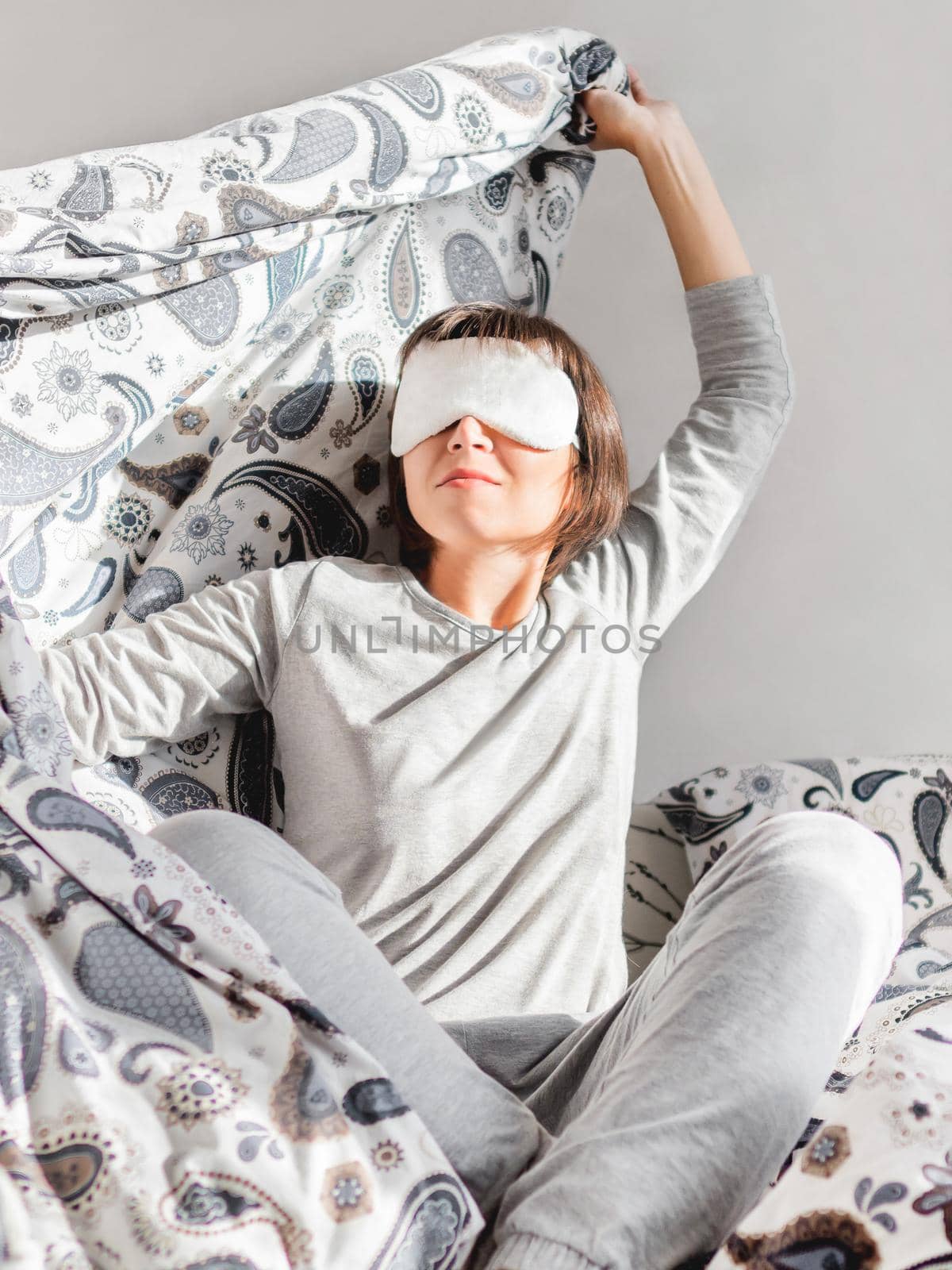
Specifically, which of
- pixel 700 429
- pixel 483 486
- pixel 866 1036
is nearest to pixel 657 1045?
pixel 866 1036

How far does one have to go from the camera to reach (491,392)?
0.93 metres

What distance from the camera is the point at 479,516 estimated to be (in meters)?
0.94

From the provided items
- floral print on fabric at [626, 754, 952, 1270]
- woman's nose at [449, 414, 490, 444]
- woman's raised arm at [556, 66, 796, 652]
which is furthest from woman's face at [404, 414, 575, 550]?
floral print on fabric at [626, 754, 952, 1270]

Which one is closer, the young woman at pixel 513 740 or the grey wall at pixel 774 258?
the young woman at pixel 513 740

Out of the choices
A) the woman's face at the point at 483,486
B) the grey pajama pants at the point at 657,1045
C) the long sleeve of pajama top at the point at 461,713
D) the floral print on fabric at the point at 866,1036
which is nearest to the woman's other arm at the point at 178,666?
the long sleeve of pajama top at the point at 461,713

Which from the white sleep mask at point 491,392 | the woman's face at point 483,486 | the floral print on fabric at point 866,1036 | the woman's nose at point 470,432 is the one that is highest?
the white sleep mask at point 491,392

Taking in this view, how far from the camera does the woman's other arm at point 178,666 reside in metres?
0.89

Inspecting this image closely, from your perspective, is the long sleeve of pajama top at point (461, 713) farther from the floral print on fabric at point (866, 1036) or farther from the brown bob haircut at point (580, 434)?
the floral print on fabric at point (866, 1036)

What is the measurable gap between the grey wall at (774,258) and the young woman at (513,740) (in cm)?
13

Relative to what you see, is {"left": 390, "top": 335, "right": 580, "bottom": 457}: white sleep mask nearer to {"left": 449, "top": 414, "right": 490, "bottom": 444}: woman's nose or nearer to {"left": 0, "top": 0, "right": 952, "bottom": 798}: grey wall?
{"left": 449, "top": 414, "right": 490, "bottom": 444}: woman's nose

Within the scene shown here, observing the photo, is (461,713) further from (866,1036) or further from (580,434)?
(866,1036)

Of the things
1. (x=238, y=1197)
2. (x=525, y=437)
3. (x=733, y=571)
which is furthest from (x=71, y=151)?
(x=238, y=1197)

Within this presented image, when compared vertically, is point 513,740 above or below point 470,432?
below

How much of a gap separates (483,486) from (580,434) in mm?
120
